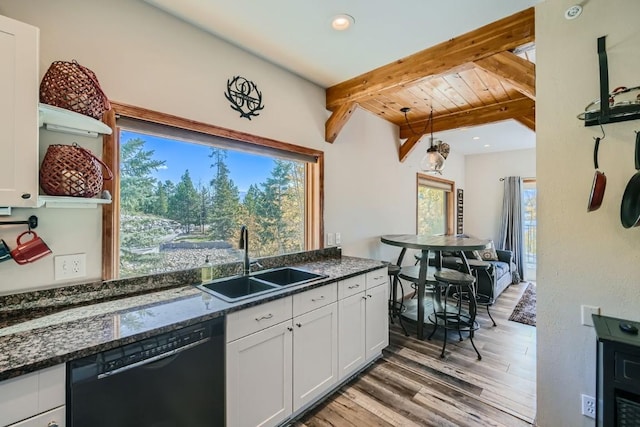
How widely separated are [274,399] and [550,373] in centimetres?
172

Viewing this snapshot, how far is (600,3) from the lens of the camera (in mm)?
1561

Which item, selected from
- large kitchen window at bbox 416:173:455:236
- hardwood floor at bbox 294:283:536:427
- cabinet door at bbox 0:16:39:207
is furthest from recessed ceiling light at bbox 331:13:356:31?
large kitchen window at bbox 416:173:455:236

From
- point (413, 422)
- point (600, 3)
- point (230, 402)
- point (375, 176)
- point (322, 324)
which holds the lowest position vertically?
point (413, 422)

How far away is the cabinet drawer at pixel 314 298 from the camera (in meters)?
1.85

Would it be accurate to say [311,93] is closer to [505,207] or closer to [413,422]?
[413,422]

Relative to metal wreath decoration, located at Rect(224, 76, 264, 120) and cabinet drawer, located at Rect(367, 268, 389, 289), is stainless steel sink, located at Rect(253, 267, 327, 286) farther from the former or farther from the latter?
metal wreath decoration, located at Rect(224, 76, 264, 120)

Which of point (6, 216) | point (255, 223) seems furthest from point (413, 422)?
point (6, 216)

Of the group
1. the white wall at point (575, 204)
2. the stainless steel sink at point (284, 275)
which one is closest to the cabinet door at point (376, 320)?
the stainless steel sink at point (284, 275)

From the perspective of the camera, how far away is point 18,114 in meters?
1.13

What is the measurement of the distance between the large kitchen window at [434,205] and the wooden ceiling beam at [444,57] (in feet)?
8.17

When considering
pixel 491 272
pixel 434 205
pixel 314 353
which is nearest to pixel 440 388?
pixel 314 353

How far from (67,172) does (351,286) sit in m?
1.91

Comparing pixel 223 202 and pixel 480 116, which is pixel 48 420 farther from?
pixel 480 116

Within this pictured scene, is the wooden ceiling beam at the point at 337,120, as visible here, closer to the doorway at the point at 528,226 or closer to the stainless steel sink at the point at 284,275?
the stainless steel sink at the point at 284,275
